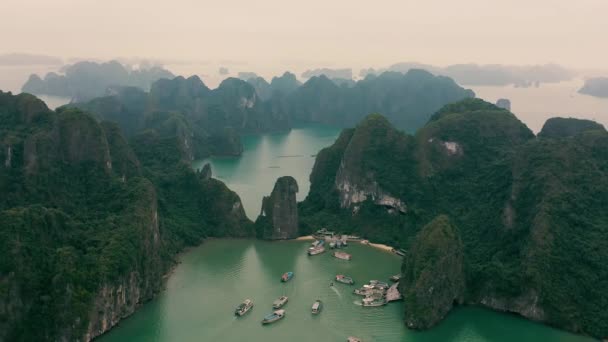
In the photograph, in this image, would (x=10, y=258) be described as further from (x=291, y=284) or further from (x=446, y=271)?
(x=446, y=271)

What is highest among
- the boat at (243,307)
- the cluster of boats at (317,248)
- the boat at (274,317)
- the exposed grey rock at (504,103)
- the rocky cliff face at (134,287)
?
the exposed grey rock at (504,103)

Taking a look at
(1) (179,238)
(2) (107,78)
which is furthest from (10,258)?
(2) (107,78)

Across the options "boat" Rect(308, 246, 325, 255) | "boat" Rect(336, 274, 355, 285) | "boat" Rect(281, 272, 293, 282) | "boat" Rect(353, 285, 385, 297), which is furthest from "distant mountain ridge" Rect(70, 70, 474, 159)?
"boat" Rect(353, 285, 385, 297)

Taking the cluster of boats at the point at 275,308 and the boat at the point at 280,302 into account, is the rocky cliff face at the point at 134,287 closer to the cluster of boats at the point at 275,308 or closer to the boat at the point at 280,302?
the cluster of boats at the point at 275,308

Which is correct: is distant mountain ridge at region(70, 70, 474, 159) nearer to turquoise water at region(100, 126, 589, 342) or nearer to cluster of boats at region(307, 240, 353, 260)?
cluster of boats at region(307, 240, 353, 260)

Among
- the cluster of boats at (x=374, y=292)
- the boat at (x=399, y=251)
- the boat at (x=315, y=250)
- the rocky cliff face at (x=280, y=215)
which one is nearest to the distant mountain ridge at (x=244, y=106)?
the rocky cliff face at (x=280, y=215)

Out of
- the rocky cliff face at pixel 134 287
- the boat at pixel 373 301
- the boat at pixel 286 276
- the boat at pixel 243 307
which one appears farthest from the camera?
the boat at pixel 286 276

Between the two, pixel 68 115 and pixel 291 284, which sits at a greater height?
pixel 68 115
